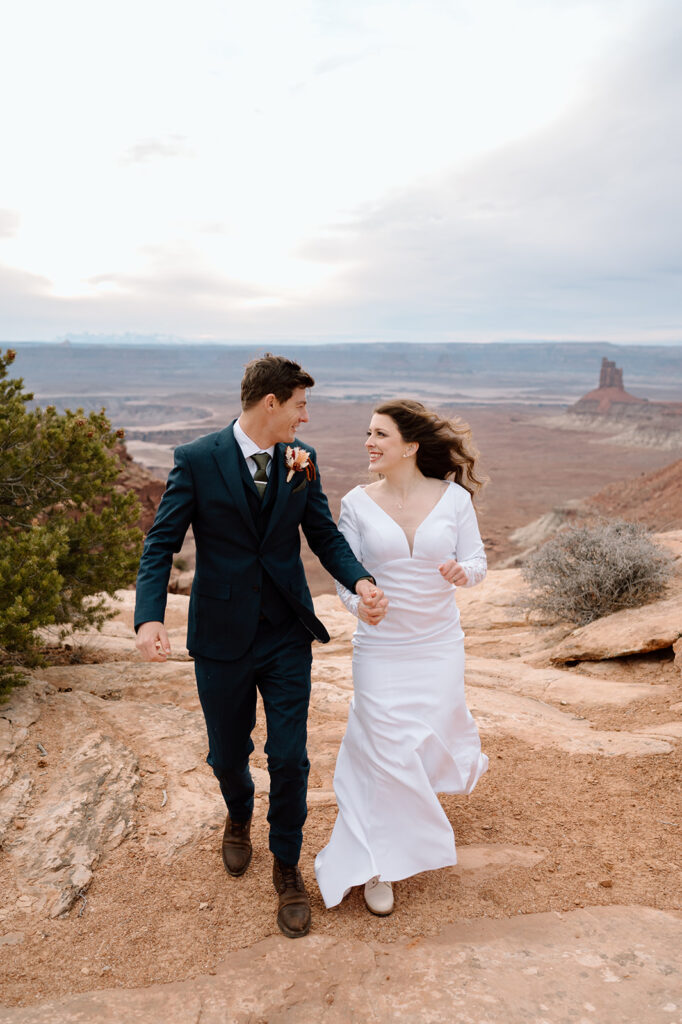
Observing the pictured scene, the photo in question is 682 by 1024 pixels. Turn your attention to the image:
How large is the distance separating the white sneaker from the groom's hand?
1.20 m

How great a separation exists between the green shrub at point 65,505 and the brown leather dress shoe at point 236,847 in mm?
2069

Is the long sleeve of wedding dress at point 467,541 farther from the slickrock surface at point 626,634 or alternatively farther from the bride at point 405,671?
the slickrock surface at point 626,634

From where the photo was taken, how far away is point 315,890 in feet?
9.37

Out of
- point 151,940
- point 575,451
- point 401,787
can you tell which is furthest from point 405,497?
point 575,451

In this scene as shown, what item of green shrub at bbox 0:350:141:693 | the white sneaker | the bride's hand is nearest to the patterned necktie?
the bride's hand

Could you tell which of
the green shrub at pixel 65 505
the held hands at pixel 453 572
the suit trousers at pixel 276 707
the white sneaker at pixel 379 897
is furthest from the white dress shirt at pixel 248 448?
the green shrub at pixel 65 505

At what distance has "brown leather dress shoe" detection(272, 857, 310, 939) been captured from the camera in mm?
2553

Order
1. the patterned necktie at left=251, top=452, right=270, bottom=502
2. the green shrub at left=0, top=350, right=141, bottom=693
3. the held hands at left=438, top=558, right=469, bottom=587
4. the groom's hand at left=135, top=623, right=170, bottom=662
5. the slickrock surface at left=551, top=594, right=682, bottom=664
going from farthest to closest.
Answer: the slickrock surface at left=551, top=594, right=682, bottom=664 < the green shrub at left=0, top=350, right=141, bottom=693 < the held hands at left=438, top=558, right=469, bottom=587 < the patterned necktie at left=251, top=452, right=270, bottom=502 < the groom's hand at left=135, top=623, right=170, bottom=662

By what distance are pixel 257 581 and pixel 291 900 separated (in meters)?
1.19

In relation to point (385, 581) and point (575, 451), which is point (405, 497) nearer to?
point (385, 581)

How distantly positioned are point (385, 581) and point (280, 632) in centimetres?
51

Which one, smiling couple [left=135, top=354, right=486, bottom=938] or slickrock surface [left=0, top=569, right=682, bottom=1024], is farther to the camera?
smiling couple [left=135, top=354, right=486, bottom=938]

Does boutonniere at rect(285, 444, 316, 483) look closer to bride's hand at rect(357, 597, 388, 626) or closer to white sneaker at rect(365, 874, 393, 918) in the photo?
bride's hand at rect(357, 597, 388, 626)

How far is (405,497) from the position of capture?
3.10 metres
